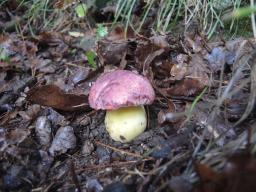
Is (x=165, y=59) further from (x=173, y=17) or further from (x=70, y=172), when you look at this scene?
(x=70, y=172)

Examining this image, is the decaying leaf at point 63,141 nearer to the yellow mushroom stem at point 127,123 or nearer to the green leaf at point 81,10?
the yellow mushroom stem at point 127,123

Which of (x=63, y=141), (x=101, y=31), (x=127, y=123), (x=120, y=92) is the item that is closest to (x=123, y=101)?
(x=120, y=92)

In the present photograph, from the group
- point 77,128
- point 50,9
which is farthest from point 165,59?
point 50,9

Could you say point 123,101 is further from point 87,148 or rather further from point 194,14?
point 194,14

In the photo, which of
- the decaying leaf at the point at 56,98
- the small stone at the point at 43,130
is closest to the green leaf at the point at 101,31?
the decaying leaf at the point at 56,98

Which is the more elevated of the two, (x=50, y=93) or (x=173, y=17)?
(x=173, y=17)

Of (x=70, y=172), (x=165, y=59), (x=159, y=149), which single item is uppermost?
(x=165, y=59)
